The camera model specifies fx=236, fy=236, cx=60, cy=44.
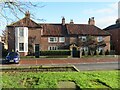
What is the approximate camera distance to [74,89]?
12219 mm

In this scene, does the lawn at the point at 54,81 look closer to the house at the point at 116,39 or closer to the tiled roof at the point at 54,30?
the tiled roof at the point at 54,30

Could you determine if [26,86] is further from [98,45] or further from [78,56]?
[98,45]

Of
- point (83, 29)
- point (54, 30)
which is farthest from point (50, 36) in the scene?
point (83, 29)

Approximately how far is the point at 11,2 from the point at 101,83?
6.64 meters

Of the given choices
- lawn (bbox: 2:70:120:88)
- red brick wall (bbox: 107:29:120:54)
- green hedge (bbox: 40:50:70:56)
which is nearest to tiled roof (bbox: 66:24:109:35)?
red brick wall (bbox: 107:29:120:54)

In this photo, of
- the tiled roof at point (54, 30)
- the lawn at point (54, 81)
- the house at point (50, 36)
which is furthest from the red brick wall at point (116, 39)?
the lawn at point (54, 81)

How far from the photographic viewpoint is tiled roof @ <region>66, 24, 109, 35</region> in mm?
53688

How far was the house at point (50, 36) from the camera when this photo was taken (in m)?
48.9

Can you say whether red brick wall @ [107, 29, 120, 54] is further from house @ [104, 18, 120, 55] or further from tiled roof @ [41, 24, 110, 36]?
tiled roof @ [41, 24, 110, 36]

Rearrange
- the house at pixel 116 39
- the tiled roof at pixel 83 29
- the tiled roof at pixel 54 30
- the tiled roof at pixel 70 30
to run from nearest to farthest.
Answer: the tiled roof at pixel 54 30, the tiled roof at pixel 70 30, the tiled roof at pixel 83 29, the house at pixel 116 39

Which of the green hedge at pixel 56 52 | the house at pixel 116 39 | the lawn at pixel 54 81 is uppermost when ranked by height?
the house at pixel 116 39

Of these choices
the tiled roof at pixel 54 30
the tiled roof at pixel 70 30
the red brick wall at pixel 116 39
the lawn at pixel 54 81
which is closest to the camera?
the lawn at pixel 54 81

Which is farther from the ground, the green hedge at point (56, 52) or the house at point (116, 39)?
the house at point (116, 39)

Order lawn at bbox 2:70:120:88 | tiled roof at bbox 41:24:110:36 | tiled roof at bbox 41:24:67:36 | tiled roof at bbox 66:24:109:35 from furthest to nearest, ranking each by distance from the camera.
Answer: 1. tiled roof at bbox 66:24:109:35
2. tiled roof at bbox 41:24:110:36
3. tiled roof at bbox 41:24:67:36
4. lawn at bbox 2:70:120:88
